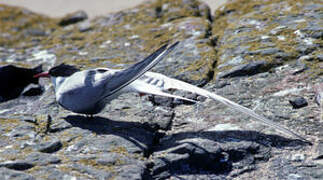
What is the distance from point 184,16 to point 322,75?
6.54 ft

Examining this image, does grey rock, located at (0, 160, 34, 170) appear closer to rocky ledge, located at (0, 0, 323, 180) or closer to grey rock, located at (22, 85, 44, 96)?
rocky ledge, located at (0, 0, 323, 180)

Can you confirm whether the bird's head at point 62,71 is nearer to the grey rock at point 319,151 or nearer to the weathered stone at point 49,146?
the weathered stone at point 49,146

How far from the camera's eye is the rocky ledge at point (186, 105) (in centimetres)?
253

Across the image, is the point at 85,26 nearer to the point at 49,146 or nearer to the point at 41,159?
the point at 49,146

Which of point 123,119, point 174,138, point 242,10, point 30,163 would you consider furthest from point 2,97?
point 242,10

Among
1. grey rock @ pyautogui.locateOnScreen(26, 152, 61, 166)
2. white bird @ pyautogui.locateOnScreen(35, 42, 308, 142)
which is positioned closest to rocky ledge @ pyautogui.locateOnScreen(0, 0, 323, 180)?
grey rock @ pyautogui.locateOnScreen(26, 152, 61, 166)

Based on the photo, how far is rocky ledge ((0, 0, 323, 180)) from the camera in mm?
2527

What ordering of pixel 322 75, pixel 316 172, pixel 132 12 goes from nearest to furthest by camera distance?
pixel 316 172
pixel 322 75
pixel 132 12

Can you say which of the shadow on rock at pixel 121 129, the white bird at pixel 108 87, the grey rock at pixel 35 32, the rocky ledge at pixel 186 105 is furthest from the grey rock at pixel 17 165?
the grey rock at pixel 35 32

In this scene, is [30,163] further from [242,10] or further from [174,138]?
[242,10]

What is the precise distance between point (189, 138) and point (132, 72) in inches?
25.0

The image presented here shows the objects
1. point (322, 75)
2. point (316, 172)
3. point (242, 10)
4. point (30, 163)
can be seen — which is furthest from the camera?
point (242, 10)

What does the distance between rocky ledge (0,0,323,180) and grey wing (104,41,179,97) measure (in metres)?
0.24

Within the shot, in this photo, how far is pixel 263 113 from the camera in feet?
9.79
